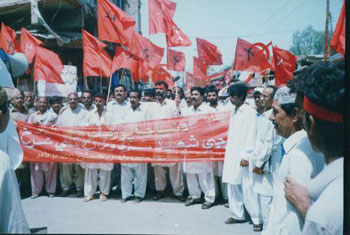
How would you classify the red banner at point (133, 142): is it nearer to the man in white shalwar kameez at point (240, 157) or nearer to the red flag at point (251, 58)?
the man in white shalwar kameez at point (240, 157)

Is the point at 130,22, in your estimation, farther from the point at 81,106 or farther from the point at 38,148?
the point at 38,148

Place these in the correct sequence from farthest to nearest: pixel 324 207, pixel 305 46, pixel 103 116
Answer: pixel 103 116
pixel 305 46
pixel 324 207

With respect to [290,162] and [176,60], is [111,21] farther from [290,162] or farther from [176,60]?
[290,162]

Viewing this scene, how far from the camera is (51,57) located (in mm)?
5125

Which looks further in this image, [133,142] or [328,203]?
[133,142]

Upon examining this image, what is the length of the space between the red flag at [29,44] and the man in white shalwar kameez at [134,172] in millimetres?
2421

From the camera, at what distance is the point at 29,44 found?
209 inches

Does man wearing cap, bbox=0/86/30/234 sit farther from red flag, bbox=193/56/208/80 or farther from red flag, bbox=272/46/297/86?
red flag, bbox=193/56/208/80

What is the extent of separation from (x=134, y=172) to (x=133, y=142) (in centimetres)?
60

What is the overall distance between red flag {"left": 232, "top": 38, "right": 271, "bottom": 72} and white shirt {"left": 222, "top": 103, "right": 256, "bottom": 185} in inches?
122

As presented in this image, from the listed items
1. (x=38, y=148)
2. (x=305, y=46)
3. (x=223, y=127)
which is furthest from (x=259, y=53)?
(x=38, y=148)

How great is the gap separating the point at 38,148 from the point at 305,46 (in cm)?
402

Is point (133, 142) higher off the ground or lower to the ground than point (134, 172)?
higher

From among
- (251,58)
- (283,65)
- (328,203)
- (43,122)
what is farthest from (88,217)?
(283,65)
